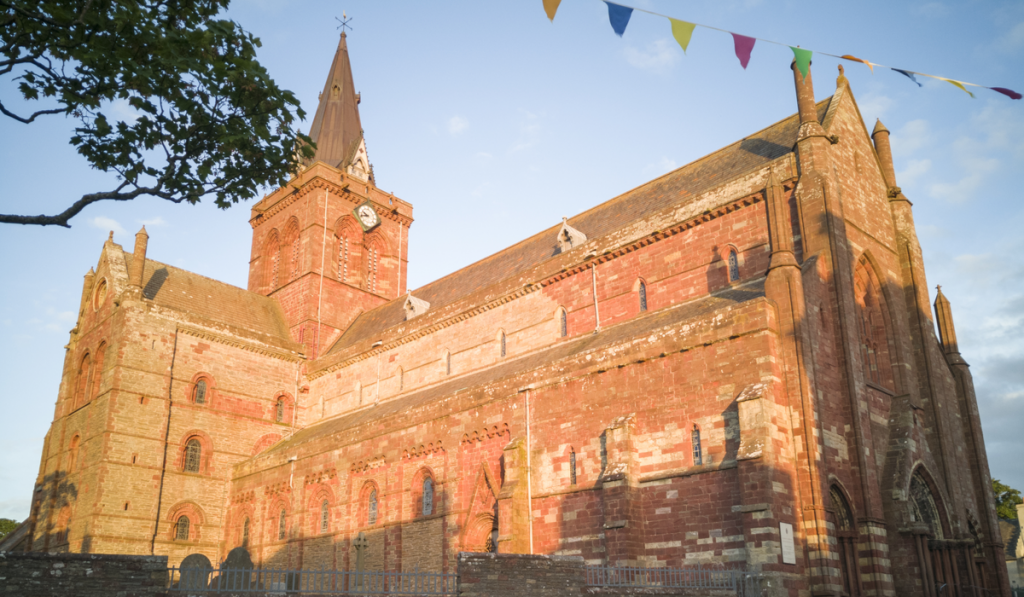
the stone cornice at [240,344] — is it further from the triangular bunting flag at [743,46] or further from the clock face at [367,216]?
the triangular bunting flag at [743,46]

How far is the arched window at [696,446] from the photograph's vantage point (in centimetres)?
2092

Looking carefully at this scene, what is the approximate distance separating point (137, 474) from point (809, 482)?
90.9 feet

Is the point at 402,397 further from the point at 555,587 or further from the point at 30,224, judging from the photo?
the point at 30,224

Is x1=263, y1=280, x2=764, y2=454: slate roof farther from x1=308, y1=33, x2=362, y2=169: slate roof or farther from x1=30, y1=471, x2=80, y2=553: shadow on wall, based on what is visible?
x1=308, y1=33, x2=362, y2=169: slate roof

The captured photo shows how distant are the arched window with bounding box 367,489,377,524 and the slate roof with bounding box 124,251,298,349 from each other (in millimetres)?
13642

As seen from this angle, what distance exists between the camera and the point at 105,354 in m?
36.4

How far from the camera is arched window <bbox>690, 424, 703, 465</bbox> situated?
20920mm

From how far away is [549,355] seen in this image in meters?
28.7

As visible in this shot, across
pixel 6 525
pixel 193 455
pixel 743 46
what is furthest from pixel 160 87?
pixel 6 525

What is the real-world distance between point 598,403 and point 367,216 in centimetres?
2722

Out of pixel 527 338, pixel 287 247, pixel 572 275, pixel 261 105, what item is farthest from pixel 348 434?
pixel 261 105

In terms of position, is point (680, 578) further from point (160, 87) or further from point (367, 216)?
point (367, 216)

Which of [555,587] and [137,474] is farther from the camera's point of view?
[137,474]

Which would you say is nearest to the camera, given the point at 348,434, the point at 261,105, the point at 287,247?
the point at 261,105
